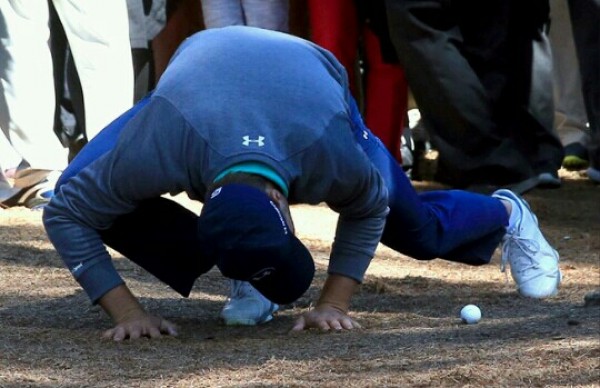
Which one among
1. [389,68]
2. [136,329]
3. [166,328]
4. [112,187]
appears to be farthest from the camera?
[389,68]

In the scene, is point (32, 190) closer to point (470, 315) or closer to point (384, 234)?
point (384, 234)

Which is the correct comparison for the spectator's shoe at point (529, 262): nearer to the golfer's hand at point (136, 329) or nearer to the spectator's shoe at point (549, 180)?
the golfer's hand at point (136, 329)

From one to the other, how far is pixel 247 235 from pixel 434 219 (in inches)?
48.8

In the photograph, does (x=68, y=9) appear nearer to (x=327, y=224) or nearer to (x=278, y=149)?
(x=327, y=224)

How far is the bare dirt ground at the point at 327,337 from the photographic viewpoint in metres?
3.73

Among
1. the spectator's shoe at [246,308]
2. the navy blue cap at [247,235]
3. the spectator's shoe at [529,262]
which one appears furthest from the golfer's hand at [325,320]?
the spectator's shoe at [529,262]

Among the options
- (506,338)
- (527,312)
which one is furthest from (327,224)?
(506,338)

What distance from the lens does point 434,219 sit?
186 inches

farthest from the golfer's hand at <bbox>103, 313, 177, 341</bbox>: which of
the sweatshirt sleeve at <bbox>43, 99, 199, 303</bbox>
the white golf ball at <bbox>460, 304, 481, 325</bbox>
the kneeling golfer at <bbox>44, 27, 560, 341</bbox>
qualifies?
the white golf ball at <bbox>460, 304, 481, 325</bbox>

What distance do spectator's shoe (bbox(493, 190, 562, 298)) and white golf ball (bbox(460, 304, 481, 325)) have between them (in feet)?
1.94

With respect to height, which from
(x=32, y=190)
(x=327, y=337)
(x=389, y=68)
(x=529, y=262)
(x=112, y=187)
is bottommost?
(x=32, y=190)

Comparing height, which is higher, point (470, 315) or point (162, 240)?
point (162, 240)

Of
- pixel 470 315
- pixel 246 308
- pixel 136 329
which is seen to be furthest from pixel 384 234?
pixel 136 329

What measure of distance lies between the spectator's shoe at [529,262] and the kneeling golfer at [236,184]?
2.02ft
